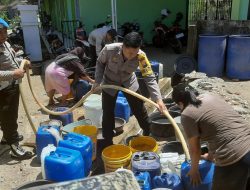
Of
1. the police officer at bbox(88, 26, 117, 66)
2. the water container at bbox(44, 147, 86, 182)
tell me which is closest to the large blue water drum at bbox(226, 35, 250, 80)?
the police officer at bbox(88, 26, 117, 66)

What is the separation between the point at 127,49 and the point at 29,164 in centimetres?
215

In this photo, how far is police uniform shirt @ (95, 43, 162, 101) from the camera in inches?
156

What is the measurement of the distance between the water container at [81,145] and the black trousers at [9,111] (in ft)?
3.66

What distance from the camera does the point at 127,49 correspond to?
12.0ft

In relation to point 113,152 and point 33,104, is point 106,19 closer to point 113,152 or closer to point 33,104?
point 33,104

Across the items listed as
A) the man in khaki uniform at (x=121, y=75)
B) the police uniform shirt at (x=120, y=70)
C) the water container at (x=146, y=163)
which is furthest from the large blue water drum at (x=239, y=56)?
the water container at (x=146, y=163)

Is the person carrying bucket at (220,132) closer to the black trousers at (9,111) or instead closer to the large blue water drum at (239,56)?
the black trousers at (9,111)

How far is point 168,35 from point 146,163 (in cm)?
912

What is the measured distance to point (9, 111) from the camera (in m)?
4.43

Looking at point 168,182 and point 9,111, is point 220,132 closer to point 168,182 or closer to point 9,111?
point 168,182

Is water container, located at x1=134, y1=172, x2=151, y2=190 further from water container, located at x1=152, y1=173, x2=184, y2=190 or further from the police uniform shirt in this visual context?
the police uniform shirt

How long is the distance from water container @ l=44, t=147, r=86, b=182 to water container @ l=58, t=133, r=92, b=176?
17cm

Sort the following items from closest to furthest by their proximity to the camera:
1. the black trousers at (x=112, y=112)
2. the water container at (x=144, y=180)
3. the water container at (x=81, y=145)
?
the water container at (x=144, y=180) → the water container at (x=81, y=145) → the black trousers at (x=112, y=112)

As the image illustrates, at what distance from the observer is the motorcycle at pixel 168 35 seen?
36.6ft
